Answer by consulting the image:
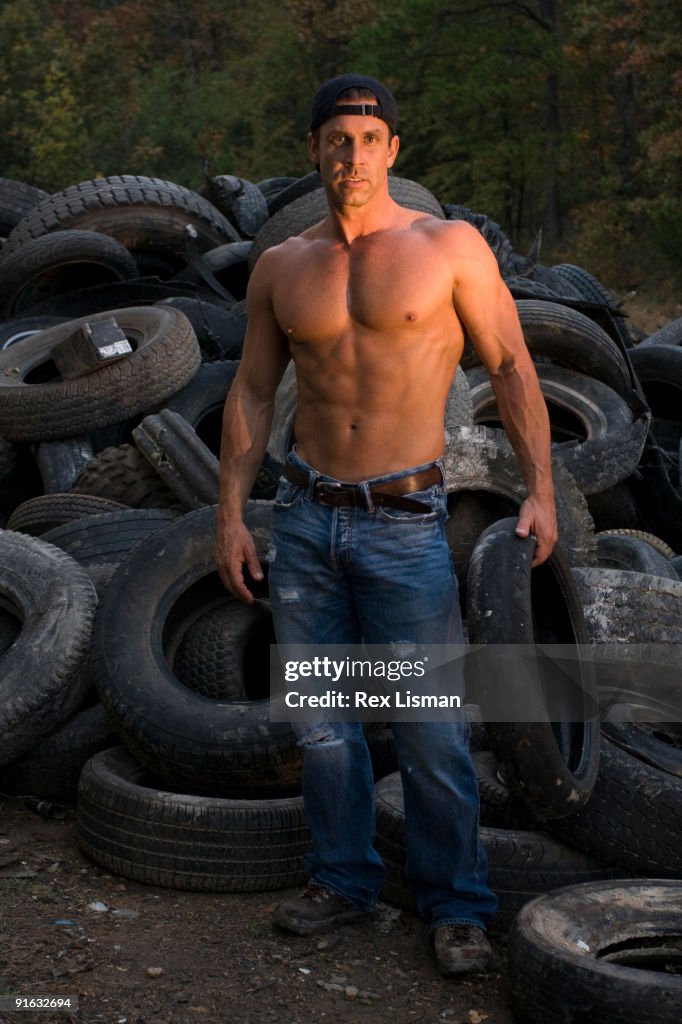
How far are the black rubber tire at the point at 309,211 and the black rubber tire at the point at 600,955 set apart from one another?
602 centimetres

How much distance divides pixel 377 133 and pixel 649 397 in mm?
6239

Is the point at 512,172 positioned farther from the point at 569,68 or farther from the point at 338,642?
the point at 338,642

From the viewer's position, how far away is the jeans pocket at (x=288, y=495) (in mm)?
3836

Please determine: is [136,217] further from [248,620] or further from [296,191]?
[248,620]

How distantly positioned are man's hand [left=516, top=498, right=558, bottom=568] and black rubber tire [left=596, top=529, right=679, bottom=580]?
2.42 metres

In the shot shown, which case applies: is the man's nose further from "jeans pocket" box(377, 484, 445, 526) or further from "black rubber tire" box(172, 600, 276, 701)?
"black rubber tire" box(172, 600, 276, 701)

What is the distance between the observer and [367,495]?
369 cm

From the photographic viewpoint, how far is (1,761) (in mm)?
5113

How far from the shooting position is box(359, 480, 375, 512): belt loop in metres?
3.69

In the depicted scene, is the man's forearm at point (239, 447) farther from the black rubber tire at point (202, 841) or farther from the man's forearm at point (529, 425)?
the black rubber tire at point (202, 841)

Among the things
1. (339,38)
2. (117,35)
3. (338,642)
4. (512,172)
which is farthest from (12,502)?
(117,35)

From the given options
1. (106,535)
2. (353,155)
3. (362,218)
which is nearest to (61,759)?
(106,535)

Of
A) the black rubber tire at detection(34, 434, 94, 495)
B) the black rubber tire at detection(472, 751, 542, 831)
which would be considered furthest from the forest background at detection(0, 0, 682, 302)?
the black rubber tire at detection(472, 751, 542, 831)

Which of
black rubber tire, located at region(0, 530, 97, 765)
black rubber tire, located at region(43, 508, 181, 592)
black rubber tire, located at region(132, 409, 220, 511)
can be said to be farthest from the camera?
black rubber tire, located at region(132, 409, 220, 511)
